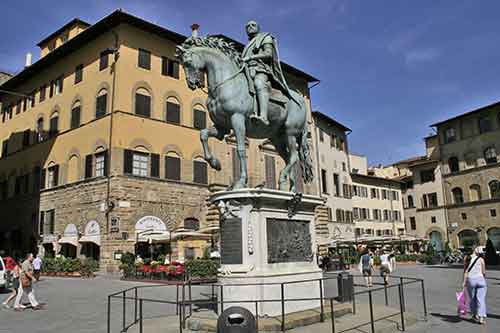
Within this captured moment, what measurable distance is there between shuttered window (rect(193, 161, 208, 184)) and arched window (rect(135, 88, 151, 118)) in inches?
184

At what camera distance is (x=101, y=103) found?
96.0ft

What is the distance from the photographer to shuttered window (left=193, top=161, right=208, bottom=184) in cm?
3122

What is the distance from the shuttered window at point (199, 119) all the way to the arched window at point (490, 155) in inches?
1326

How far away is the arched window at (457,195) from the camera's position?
53019mm

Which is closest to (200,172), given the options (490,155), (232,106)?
(232,106)

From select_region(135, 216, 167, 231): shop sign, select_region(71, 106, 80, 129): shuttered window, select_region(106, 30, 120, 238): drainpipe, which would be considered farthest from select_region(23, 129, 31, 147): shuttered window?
select_region(135, 216, 167, 231): shop sign

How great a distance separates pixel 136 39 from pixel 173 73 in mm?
3313

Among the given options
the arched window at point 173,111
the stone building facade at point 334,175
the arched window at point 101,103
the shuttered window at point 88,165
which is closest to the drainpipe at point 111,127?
the arched window at point 101,103

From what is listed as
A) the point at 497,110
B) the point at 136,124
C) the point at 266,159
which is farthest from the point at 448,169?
the point at 136,124

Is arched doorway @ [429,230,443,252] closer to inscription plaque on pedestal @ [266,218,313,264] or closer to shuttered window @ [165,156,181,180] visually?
shuttered window @ [165,156,181,180]

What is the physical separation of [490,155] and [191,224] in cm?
3589

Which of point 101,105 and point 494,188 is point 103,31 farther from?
point 494,188

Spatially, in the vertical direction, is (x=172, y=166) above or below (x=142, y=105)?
below

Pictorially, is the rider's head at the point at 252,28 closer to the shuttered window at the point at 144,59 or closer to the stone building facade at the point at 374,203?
the shuttered window at the point at 144,59
